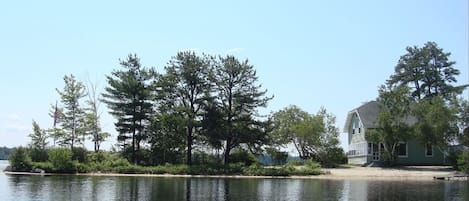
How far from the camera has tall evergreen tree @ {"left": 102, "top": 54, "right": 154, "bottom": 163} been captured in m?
52.8

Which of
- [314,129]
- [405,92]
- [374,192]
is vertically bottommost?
[374,192]

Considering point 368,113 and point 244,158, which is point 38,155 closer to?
point 244,158

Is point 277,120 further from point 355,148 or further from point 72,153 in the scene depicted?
point 72,153

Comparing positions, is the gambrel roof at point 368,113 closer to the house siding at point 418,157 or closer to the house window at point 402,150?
the house window at point 402,150

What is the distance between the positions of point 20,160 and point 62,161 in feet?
17.9

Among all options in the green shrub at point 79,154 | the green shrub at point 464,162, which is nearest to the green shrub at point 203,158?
the green shrub at point 79,154

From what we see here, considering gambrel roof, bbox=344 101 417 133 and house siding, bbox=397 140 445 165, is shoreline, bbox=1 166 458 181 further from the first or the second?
gambrel roof, bbox=344 101 417 133

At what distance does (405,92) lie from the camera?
52.2m

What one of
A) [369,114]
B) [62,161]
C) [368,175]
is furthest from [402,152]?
[62,161]

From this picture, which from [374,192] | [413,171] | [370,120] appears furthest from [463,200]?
[370,120]

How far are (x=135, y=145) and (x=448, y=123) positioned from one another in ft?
101

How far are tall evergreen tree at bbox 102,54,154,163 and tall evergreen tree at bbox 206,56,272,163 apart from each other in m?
7.13

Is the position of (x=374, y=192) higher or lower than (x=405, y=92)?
lower

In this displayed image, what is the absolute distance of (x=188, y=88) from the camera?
51969 millimetres
